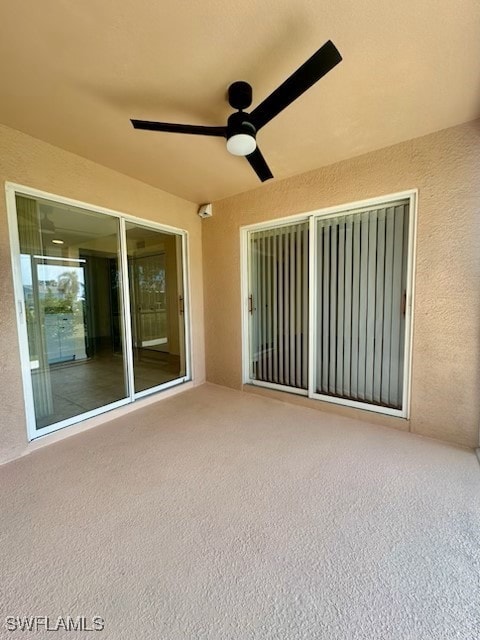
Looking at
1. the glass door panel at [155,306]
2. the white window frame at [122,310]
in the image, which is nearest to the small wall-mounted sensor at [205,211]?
the white window frame at [122,310]

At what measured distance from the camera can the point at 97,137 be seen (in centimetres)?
221

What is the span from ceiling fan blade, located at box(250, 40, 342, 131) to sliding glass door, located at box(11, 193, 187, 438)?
1.94 meters

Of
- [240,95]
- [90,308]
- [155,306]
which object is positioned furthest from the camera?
[155,306]

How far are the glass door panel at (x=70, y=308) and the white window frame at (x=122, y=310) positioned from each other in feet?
0.18

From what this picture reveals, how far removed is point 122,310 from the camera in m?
3.03

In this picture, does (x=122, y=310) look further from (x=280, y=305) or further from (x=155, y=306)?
(x=280, y=305)

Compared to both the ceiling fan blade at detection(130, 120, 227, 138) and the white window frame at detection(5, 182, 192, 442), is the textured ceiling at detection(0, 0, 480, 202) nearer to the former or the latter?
the ceiling fan blade at detection(130, 120, 227, 138)

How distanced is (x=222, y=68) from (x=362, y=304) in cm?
217

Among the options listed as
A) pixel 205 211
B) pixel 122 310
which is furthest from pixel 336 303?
pixel 122 310

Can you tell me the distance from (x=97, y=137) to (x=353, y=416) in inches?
132

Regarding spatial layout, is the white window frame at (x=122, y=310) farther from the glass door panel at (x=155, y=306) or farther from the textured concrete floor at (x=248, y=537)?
the textured concrete floor at (x=248, y=537)

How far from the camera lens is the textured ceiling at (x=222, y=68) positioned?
1293 millimetres

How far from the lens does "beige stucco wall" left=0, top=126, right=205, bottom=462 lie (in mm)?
2109

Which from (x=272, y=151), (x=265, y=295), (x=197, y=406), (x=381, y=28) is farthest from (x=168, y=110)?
(x=197, y=406)
